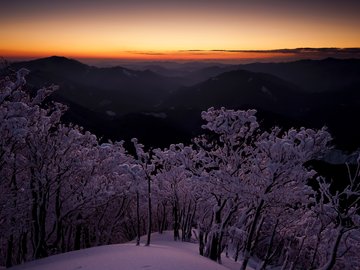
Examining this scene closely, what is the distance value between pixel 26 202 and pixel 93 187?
5.10m

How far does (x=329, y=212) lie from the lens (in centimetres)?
1831

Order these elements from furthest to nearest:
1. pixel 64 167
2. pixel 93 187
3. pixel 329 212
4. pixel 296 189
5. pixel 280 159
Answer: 1. pixel 93 187
2. pixel 64 167
3. pixel 296 189
4. pixel 329 212
5. pixel 280 159

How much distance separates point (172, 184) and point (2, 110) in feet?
70.8

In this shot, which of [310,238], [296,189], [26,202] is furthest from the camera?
[310,238]

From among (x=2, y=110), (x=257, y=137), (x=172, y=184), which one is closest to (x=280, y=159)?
(x=257, y=137)

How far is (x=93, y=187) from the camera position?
1026 inches

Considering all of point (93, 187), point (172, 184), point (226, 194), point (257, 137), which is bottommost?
point (172, 184)

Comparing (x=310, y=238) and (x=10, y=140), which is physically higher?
(x=10, y=140)

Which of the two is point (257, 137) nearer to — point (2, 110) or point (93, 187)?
point (93, 187)

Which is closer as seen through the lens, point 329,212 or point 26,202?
point 329,212

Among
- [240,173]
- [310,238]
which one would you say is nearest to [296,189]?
[240,173]

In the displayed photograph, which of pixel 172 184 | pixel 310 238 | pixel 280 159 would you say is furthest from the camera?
pixel 172 184

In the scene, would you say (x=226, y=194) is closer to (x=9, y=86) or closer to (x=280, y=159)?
(x=280, y=159)

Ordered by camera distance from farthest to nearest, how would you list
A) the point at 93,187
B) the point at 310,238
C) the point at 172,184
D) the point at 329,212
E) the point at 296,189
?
1. the point at 172,184
2. the point at 310,238
3. the point at 93,187
4. the point at 296,189
5. the point at 329,212
